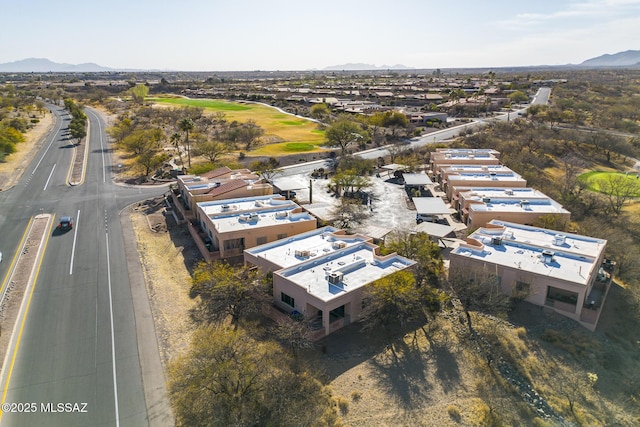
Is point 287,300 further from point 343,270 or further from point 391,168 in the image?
point 391,168

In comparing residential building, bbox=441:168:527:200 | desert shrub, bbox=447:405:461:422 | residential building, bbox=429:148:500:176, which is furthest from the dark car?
residential building, bbox=429:148:500:176

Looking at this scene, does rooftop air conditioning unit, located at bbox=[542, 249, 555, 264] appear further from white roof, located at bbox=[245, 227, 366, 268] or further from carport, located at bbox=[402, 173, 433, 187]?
carport, located at bbox=[402, 173, 433, 187]

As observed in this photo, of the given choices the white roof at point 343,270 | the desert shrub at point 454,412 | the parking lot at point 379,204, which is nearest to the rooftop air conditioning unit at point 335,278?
the white roof at point 343,270

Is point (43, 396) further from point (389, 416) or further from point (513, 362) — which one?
point (513, 362)

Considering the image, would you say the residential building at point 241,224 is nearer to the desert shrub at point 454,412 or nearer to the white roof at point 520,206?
the white roof at point 520,206

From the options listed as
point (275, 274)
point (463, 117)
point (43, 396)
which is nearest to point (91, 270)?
point (43, 396)

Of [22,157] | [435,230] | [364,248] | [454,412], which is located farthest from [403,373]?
[22,157]
